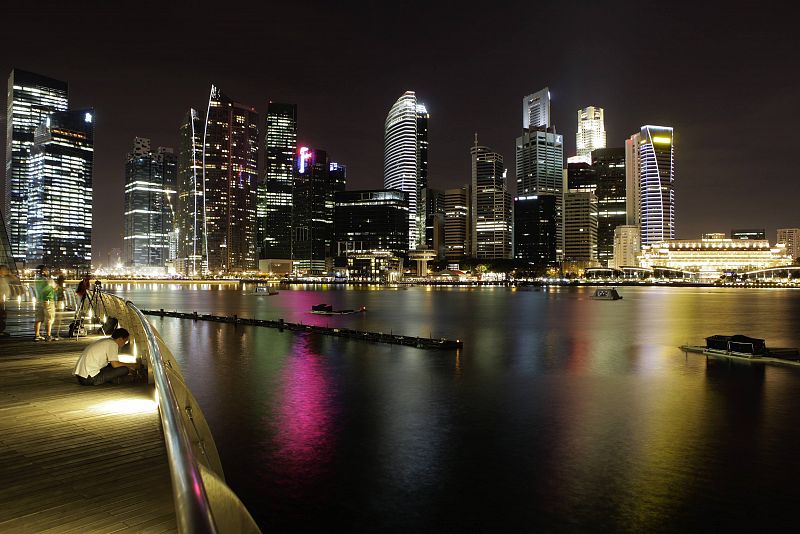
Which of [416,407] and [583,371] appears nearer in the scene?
[416,407]

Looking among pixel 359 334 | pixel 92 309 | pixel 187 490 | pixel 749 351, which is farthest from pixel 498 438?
pixel 359 334

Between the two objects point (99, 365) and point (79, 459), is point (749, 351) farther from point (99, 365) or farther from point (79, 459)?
point (79, 459)

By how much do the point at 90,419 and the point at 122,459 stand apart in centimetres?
257

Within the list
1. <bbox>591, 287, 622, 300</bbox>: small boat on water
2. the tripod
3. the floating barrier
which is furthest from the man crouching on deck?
<bbox>591, 287, 622, 300</bbox>: small boat on water

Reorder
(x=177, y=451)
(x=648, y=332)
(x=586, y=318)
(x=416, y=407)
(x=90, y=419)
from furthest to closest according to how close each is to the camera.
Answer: (x=586, y=318)
(x=648, y=332)
(x=416, y=407)
(x=90, y=419)
(x=177, y=451)

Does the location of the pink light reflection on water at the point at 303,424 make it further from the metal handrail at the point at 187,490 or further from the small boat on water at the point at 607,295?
the small boat on water at the point at 607,295

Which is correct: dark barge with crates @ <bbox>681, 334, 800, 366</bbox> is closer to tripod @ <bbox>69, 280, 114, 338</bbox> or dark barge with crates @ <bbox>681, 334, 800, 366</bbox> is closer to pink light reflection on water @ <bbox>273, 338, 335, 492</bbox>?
pink light reflection on water @ <bbox>273, 338, 335, 492</bbox>

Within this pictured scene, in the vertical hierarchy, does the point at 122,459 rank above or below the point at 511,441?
above

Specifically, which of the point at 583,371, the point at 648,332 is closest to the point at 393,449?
the point at 583,371

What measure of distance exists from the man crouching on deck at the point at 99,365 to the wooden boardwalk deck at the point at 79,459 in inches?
9.0

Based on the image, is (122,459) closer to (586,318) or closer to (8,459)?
(8,459)

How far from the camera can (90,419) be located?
33.4ft

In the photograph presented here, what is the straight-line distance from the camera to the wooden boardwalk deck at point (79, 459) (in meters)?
6.35

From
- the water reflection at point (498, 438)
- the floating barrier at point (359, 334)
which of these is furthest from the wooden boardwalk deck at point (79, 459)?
the floating barrier at point (359, 334)
